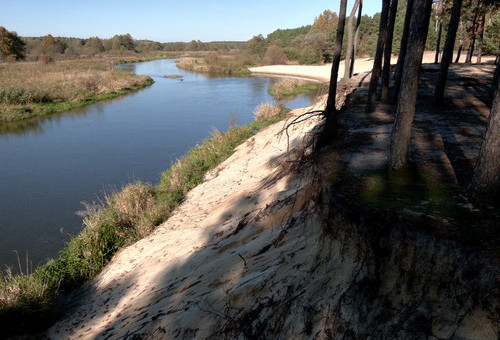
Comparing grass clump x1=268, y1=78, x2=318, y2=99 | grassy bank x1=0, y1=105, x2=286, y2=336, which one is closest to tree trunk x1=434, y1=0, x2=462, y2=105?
grassy bank x1=0, y1=105, x2=286, y2=336

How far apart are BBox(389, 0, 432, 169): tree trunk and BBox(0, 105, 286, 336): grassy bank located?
6319mm

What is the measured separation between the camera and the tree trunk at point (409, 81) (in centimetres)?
439

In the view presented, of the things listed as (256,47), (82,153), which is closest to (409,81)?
(82,153)

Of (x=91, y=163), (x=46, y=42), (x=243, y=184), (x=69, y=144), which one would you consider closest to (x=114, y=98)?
(x=69, y=144)

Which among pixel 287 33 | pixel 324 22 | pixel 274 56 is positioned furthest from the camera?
pixel 287 33

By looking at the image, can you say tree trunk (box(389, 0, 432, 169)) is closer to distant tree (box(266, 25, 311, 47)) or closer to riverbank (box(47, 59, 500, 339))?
riverbank (box(47, 59, 500, 339))

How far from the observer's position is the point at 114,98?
32000 mm

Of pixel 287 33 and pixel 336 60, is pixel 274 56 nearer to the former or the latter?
pixel 287 33

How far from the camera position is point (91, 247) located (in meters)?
7.78

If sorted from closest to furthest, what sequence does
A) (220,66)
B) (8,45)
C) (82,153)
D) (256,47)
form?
(82,153) < (8,45) < (220,66) < (256,47)

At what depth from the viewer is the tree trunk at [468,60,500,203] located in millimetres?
3215

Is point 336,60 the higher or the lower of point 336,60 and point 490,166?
the higher

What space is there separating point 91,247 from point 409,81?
7491mm

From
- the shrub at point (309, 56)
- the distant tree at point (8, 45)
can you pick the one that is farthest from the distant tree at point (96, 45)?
the shrub at point (309, 56)
